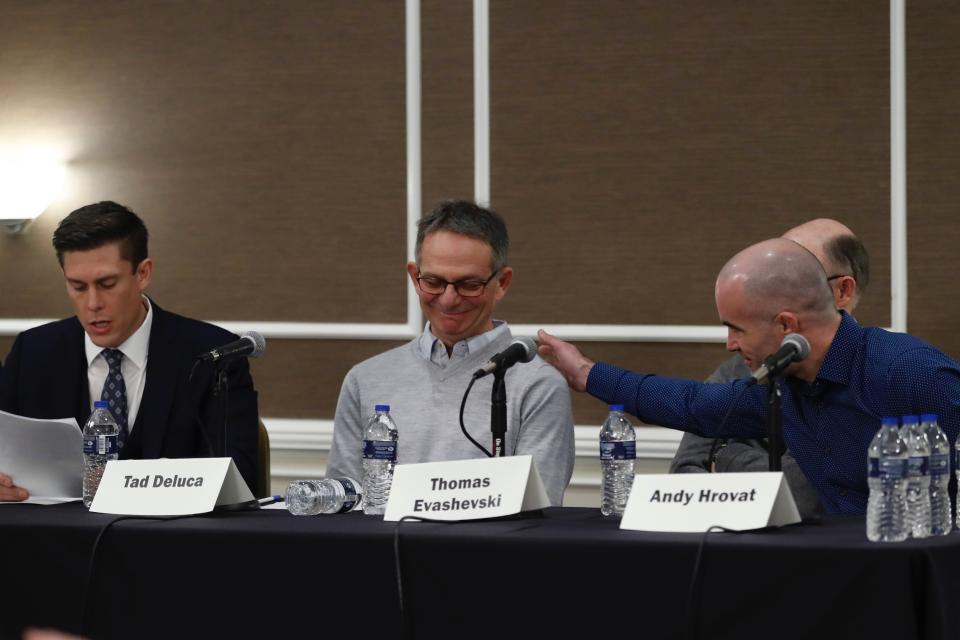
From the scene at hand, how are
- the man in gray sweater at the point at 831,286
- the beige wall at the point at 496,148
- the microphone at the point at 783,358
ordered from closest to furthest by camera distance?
the microphone at the point at 783,358 → the man in gray sweater at the point at 831,286 → the beige wall at the point at 496,148

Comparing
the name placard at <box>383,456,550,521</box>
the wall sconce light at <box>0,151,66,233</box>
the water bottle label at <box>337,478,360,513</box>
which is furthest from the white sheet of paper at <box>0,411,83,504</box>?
the wall sconce light at <box>0,151,66,233</box>

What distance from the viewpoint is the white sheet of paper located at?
8.59 feet

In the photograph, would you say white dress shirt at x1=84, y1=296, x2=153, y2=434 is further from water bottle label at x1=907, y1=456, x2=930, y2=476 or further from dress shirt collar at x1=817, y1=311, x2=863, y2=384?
water bottle label at x1=907, y1=456, x2=930, y2=476

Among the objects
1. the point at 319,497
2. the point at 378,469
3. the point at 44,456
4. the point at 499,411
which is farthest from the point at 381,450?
the point at 44,456

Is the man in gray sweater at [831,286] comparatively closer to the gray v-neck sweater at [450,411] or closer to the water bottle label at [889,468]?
the gray v-neck sweater at [450,411]

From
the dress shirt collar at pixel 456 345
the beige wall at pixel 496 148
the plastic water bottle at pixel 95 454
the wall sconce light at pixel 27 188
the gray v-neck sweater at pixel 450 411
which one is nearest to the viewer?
the plastic water bottle at pixel 95 454

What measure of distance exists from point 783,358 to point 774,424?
4.2 inches

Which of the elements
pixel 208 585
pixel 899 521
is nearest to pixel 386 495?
pixel 208 585

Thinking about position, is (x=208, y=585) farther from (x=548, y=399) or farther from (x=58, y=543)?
(x=548, y=399)

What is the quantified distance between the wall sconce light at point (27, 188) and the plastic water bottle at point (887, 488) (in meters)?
3.26

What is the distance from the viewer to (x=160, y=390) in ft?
10.1

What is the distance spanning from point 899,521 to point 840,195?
2.04 m

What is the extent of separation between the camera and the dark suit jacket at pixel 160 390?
3053mm

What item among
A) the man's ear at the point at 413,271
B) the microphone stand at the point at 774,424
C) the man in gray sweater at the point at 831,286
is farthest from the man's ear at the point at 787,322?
the man's ear at the point at 413,271
